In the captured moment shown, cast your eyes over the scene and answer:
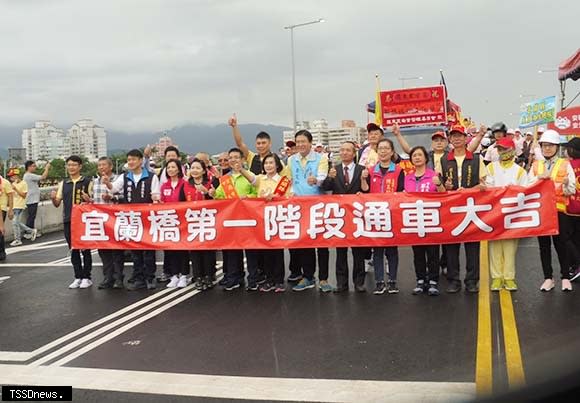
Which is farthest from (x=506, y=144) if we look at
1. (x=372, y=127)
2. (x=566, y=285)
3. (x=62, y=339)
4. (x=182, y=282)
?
(x=62, y=339)

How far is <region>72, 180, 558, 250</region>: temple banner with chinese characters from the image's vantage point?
6.11m

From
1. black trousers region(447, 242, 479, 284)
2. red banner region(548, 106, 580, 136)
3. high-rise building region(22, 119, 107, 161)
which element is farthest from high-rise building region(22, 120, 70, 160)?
black trousers region(447, 242, 479, 284)

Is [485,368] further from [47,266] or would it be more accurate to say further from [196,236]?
[47,266]

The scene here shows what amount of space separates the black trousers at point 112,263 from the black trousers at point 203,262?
111 cm

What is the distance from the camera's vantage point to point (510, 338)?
4598 millimetres

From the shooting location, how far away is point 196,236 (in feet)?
22.8

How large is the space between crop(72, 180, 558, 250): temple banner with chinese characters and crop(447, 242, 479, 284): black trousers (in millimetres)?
162

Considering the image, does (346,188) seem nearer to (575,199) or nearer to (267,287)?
(267,287)

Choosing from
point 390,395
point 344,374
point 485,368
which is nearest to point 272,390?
point 344,374

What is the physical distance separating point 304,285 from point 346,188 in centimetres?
133

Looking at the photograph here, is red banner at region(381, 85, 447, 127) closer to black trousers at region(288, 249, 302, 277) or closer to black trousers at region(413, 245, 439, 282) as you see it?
black trousers at region(288, 249, 302, 277)

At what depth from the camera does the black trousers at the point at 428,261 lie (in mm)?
6305

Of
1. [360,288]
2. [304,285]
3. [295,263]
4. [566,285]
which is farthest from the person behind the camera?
[295,263]

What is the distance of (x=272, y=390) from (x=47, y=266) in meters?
6.71
